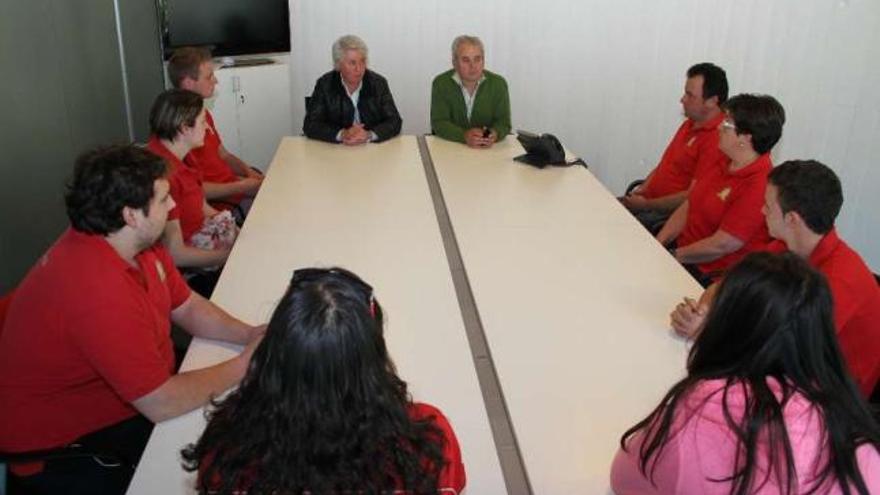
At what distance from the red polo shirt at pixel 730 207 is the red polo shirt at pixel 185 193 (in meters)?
2.02

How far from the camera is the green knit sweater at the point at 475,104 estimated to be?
164 inches

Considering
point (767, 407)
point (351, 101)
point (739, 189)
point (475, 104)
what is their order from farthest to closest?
point (475, 104) → point (351, 101) → point (739, 189) → point (767, 407)

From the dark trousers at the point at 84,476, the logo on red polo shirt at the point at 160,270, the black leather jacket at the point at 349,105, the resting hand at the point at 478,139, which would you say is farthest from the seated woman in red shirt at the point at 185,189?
the resting hand at the point at 478,139

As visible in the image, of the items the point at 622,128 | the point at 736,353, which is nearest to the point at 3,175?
the point at 736,353

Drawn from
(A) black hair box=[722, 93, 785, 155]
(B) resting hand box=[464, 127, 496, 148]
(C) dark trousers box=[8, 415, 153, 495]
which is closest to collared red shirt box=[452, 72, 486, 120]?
(B) resting hand box=[464, 127, 496, 148]

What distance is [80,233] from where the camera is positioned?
1655 millimetres

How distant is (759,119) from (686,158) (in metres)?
0.92

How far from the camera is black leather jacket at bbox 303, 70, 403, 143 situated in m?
4.01

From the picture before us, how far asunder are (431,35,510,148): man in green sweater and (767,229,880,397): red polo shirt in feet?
7.70

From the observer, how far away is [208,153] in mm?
3471

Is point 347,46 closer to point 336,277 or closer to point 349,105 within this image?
point 349,105

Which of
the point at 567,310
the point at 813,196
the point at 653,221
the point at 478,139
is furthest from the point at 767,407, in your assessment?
the point at 478,139

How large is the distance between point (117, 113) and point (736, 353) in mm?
3731

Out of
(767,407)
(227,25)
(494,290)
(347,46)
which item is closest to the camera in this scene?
(767,407)
